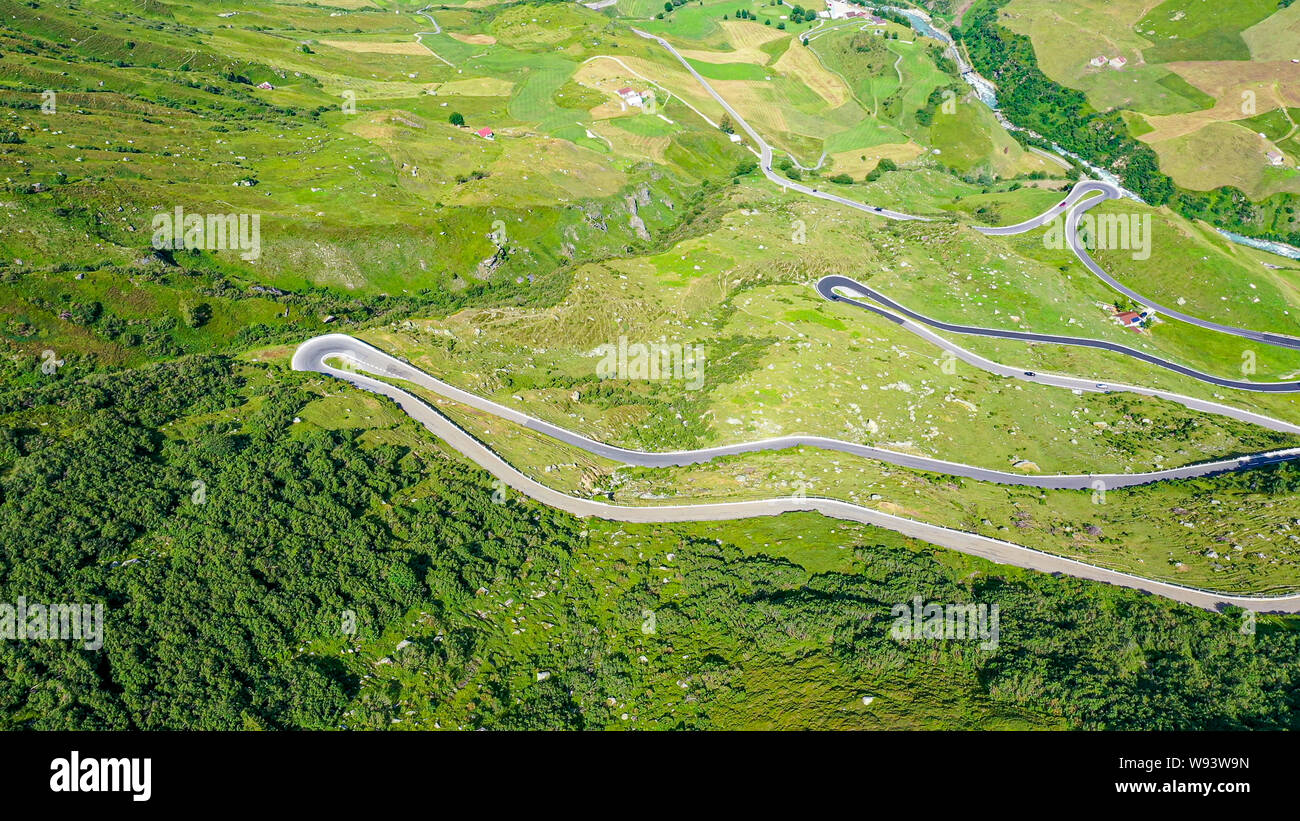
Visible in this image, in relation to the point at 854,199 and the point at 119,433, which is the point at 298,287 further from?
the point at 854,199

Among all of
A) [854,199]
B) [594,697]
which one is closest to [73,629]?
[594,697]

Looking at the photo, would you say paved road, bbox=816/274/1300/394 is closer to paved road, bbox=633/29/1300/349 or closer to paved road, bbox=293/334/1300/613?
paved road, bbox=633/29/1300/349

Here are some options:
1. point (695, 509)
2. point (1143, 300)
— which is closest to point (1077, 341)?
point (1143, 300)

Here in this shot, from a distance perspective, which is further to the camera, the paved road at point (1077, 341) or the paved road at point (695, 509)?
the paved road at point (1077, 341)

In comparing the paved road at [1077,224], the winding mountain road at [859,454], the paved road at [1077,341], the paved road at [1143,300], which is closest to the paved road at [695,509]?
the winding mountain road at [859,454]

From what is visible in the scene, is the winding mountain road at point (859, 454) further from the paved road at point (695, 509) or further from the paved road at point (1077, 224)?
Answer: the paved road at point (1077, 224)

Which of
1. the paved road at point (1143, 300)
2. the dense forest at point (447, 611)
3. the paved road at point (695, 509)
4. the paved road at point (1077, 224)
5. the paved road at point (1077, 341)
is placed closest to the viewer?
the dense forest at point (447, 611)

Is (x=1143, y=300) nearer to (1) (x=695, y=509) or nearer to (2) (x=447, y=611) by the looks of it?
(1) (x=695, y=509)
